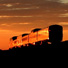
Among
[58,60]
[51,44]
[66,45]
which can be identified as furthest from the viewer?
[51,44]

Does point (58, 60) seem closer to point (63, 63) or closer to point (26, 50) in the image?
point (63, 63)

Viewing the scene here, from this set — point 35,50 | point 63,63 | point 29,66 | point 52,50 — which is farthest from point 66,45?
point 29,66

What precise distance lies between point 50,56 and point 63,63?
5015 mm

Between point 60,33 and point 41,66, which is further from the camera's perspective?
point 60,33

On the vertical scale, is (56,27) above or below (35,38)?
above

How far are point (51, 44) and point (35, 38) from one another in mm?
9335

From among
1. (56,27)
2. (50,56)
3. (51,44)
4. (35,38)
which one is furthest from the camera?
(35,38)

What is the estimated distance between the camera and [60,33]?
4219 centimetres

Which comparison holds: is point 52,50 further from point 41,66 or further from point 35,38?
point 35,38

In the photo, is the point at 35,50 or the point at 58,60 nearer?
the point at 58,60

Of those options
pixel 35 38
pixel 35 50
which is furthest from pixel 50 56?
pixel 35 38

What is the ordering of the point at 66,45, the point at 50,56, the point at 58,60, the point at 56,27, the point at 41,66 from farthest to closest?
the point at 56,27 → the point at 66,45 → the point at 50,56 → the point at 58,60 → the point at 41,66

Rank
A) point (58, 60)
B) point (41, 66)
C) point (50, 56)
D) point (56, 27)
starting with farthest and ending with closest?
point (56, 27), point (50, 56), point (58, 60), point (41, 66)

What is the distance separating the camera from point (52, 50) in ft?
115
